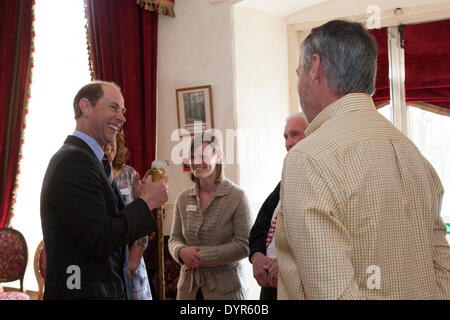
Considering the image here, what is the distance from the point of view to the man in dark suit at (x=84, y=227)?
5.94 feet

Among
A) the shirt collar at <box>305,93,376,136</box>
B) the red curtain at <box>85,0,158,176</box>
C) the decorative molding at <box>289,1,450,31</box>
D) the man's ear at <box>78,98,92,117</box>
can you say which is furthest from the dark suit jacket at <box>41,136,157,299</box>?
the decorative molding at <box>289,1,450,31</box>

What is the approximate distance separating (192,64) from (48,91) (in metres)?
1.75

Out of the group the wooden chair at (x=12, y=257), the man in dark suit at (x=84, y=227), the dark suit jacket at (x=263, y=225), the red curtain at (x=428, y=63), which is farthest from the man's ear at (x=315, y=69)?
the wooden chair at (x=12, y=257)

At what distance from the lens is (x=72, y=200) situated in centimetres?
181

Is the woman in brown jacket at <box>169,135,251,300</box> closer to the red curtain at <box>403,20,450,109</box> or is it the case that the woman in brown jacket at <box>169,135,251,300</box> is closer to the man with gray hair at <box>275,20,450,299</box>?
the man with gray hair at <box>275,20,450,299</box>

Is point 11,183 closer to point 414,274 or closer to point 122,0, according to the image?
point 122,0

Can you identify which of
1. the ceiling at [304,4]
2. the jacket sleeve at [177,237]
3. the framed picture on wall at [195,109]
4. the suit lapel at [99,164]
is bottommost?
the jacket sleeve at [177,237]

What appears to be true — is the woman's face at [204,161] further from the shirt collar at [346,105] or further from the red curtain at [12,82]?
the red curtain at [12,82]

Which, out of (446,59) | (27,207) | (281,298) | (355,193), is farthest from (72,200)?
(27,207)

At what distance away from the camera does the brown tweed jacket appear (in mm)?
2939

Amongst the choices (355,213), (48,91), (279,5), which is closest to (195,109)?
(279,5)

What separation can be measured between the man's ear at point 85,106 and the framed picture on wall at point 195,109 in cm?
216

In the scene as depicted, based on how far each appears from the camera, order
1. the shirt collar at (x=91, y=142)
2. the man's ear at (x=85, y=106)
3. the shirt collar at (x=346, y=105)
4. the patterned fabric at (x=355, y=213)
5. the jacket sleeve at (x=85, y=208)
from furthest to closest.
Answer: the man's ear at (x=85, y=106)
the shirt collar at (x=91, y=142)
the jacket sleeve at (x=85, y=208)
the shirt collar at (x=346, y=105)
the patterned fabric at (x=355, y=213)

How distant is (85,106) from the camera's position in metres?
2.21
